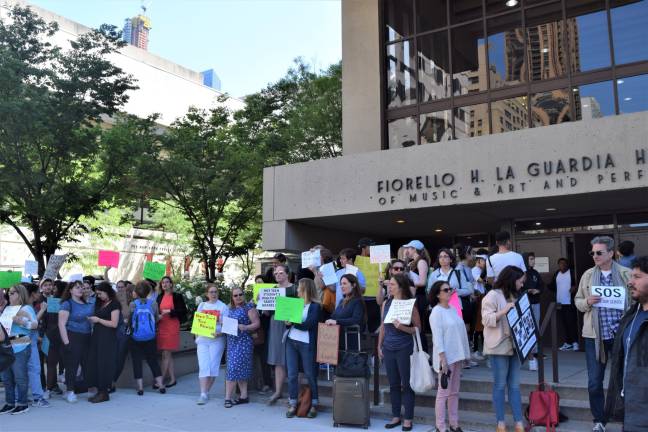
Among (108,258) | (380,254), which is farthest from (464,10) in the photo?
(108,258)

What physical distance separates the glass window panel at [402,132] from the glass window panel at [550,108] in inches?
129

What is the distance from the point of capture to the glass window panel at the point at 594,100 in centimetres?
1403

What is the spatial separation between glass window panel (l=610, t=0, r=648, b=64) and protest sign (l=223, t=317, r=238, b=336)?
11198mm

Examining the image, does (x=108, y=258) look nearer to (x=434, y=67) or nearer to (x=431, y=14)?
(x=434, y=67)

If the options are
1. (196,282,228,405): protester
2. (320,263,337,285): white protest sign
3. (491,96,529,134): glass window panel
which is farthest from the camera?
(491,96,529,134): glass window panel

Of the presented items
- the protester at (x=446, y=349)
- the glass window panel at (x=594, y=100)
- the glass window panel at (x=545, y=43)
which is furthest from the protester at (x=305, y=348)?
the glass window panel at (x=545, y=43)

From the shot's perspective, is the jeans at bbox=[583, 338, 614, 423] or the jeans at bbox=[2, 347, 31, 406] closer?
the jeans at bbox=[583, 338, 614, 423]

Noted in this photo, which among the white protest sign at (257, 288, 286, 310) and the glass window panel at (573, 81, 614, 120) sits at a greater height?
the glass window panel at (573, 81, 614, 120)

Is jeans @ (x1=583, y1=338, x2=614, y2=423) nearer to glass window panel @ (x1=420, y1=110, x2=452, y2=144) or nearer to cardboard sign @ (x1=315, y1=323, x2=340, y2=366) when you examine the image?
cardboard sign @ (x1=315, y1=323, x2=340, y2=366)

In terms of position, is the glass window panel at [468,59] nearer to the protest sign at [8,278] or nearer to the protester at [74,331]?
the protester at [74,331]

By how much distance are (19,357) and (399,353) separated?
582 cm

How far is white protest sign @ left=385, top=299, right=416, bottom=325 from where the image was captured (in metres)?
7.05

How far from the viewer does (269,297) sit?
8961 mm

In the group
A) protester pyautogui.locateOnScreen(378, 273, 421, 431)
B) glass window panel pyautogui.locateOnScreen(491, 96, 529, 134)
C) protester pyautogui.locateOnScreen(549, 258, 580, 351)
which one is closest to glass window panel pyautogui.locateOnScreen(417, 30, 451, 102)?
glass window panel pyautogui.locateOnScreen(491, 96, 529, 134)
